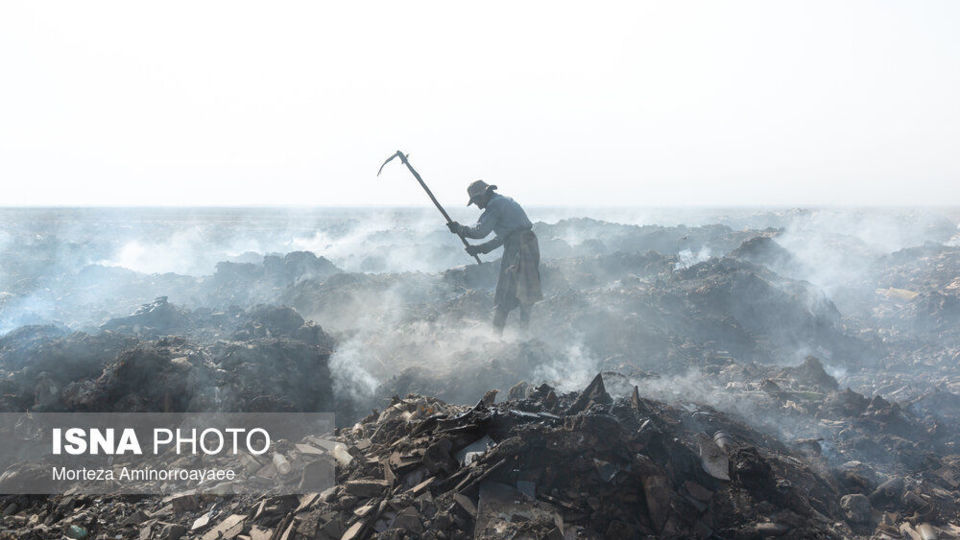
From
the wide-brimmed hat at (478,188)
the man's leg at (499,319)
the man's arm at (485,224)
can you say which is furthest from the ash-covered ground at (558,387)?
the wide-brimmed hat at (478,188)

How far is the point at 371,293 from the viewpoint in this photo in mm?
13609

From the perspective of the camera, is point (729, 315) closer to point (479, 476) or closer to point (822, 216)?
point (479, 476)

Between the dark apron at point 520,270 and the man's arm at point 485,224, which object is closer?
the man's arm at point 485,224

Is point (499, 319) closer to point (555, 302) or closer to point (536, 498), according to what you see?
point (555, 302)

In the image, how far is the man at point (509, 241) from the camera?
718 centimetres

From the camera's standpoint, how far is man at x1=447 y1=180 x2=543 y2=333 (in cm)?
718

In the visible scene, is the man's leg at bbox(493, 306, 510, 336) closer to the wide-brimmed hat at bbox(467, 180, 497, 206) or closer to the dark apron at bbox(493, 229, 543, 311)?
the dark apron at bbox(493, 229, 543, 311)

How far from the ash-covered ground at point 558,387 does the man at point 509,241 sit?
38.5 inches

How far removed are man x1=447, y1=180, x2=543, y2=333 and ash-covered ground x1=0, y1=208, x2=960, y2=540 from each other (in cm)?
98

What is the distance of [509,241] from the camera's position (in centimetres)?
746

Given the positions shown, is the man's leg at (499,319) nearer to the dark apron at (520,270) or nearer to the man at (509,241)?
the man at (509,241)

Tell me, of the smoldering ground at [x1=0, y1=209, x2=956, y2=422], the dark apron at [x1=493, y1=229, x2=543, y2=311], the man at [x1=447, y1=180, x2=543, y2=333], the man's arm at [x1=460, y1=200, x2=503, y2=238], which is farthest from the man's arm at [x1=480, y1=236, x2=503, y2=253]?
the smoldering ground at [x1=0, y1=209, x2=956, y2=422]

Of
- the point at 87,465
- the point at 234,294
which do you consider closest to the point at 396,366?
the point at 87,465

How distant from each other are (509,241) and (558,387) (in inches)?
93.6
